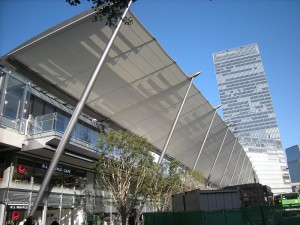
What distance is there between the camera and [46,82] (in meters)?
23.0

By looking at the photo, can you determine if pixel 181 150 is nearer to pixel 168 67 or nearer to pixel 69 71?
pixel 168 67

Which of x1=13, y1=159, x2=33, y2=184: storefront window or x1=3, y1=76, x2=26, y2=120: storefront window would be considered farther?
x1=13, y1=159, x2=33, y2=184: storefront window

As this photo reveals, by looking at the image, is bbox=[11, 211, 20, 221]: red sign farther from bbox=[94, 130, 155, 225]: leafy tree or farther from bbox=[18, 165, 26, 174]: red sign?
bbox=[94, 130, 155, 225]: leafy tree

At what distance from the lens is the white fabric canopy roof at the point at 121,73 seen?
19.6 metres

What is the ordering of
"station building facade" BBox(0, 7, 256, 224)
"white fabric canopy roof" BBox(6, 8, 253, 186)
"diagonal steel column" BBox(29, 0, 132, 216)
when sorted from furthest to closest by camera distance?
"white fabric canopy roof" BBox(6, 8, 253, 186), "station building facade" BBox(0, 7, 256, 224), "diagonal steel column" BBox(29, 0, 132, 216)

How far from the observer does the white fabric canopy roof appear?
19.6 m

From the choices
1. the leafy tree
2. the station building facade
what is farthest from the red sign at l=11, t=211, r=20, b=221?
the leafy tree

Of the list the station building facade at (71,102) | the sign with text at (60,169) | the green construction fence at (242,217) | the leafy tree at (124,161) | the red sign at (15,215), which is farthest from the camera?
the sign with text at (60,169)

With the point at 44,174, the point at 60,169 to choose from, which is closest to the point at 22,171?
the point at 44,174

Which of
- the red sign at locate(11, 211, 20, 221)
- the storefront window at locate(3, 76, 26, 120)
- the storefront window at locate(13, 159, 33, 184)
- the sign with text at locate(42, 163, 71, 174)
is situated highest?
the storefront window at locate(3, 76, 26, 120)

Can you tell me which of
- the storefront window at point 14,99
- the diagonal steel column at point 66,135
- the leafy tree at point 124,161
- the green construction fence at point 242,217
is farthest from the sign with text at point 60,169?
the green construction fence at point 242,217

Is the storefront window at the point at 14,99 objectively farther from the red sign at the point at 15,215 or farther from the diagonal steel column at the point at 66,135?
the red sign at the point at 15,215

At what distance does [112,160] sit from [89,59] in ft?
24.3

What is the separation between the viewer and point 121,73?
80.3ft
